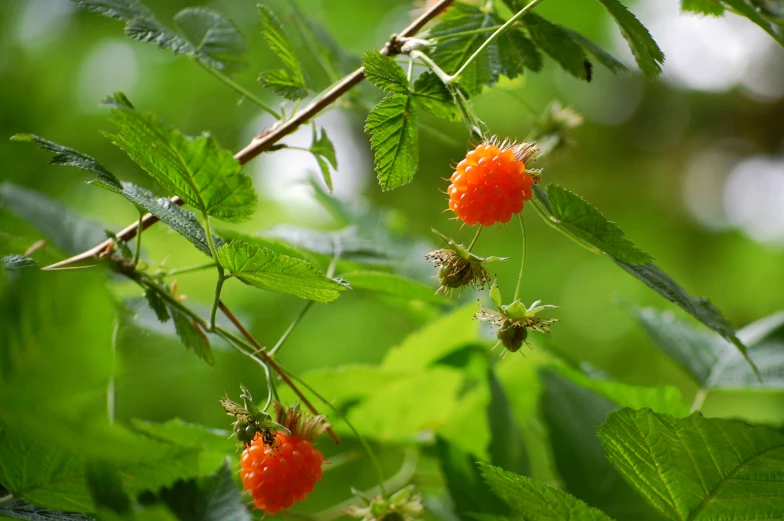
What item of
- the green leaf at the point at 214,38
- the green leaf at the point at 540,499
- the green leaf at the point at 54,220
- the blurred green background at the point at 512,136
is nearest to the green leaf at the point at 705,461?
the green leaf at the point at 540,499

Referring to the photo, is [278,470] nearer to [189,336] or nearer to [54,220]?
[189,336]

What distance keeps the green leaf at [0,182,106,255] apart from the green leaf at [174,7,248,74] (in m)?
0.42

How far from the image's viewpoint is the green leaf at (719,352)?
1017mm

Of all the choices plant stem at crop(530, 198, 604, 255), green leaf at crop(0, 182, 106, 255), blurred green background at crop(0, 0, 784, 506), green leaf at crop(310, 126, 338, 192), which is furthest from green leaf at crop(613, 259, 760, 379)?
blurred green background at crop(0, 0, 784, 506)

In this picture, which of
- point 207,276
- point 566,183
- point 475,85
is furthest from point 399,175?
point 566,183

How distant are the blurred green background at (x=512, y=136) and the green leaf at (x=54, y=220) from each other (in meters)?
0.79

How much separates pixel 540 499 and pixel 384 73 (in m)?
0.37

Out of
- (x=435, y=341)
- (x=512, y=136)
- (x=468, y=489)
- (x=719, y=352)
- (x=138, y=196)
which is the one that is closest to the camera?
(x=138, y=196)

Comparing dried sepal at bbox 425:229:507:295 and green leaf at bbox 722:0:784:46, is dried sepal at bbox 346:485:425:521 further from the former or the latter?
green leaf at bbox 722:0:784:46

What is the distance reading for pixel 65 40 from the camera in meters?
2.95

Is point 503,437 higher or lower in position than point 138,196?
lower

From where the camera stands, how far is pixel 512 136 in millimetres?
Result: 2791

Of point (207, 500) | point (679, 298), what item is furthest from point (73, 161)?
point (679, 298)

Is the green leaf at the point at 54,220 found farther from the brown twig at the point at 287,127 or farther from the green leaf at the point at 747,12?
the green leaf at the point at 747,12
